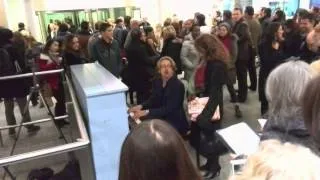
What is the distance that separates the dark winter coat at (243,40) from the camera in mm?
5503

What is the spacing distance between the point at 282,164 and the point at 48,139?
438 cm

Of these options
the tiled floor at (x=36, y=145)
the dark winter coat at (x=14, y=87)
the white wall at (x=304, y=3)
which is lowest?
the tiled floor at (x=36, y=145)

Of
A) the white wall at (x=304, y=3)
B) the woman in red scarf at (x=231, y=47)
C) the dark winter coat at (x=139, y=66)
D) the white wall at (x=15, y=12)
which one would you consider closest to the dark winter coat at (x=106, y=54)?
the dark winter coat at (x=139, y=66)

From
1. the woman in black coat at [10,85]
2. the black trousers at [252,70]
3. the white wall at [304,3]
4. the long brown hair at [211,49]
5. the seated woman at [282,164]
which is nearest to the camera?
the seated woman at [282,164]

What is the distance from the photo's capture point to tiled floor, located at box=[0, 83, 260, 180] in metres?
3.86

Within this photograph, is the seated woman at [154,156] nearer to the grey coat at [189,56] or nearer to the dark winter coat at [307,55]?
the dark winter coat at [307,55]

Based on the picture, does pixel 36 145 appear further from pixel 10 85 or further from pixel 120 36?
pixel 120 36

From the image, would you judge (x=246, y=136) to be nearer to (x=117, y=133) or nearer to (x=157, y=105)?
(x=117, y=133)

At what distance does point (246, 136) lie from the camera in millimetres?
2271

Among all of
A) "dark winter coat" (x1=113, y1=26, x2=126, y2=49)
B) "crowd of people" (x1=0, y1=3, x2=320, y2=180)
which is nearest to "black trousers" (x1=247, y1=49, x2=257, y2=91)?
"crowd of people" (x1=0, y1=3, x2=320, y2=180)

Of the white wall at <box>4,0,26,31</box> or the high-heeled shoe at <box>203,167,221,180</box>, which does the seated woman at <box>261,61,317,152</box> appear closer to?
the high-heeled shoe at <box>203,167,221,180</box>

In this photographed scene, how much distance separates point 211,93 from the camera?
10.1ft

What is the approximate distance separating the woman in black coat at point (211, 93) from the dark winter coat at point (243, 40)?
7.67 ft

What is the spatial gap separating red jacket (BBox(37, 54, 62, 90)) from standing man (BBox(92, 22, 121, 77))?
0.57m
